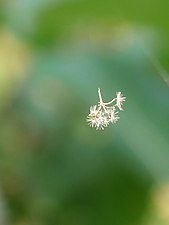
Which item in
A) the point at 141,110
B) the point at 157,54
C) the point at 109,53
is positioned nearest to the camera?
the point at 157,54

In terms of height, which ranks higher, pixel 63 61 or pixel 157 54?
pixel 63 61

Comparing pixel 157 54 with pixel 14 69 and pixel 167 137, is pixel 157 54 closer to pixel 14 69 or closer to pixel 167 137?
pixel 167 137

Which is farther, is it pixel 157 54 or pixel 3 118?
pixel 3 118

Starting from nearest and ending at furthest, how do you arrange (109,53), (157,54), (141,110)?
(157,54) < (141,110) < (109,53)

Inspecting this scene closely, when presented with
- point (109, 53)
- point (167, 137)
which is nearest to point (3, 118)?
point (109, 53)

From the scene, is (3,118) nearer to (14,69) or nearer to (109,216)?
(14,69)

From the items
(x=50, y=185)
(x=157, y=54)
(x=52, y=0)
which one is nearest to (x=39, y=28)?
(x=52, y=0)
